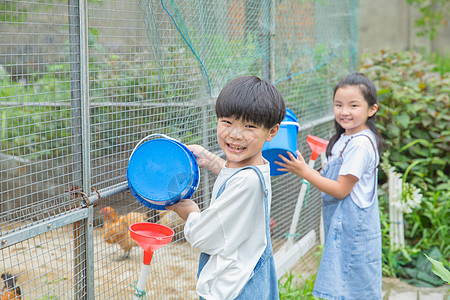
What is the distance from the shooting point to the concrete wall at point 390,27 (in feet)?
38.3

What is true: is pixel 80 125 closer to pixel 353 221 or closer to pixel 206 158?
pixel 206 158

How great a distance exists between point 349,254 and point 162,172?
1309 millimetres

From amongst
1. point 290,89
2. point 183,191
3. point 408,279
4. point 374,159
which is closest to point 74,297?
point 183,191

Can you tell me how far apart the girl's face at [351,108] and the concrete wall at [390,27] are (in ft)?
31.2

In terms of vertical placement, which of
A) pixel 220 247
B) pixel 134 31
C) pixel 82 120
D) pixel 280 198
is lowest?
pixel 280 198

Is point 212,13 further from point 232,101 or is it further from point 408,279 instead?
point 408,279

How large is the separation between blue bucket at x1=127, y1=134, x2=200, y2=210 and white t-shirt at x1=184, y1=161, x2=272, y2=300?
13cm

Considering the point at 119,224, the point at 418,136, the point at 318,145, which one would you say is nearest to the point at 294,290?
the point at 318,145

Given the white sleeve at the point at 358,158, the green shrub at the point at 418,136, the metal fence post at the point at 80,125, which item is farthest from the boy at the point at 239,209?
the green shrub at the point at 418,136

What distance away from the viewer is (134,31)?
6.50ft

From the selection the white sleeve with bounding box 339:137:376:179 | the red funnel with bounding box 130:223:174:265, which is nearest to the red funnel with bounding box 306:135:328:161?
the white sleeve with bounding box 339:137:376:179

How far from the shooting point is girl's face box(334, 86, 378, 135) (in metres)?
2.57

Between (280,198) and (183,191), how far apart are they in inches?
68.4

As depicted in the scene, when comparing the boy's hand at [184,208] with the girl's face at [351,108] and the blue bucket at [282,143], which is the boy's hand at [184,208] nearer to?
the blue bucket at [282,143]
